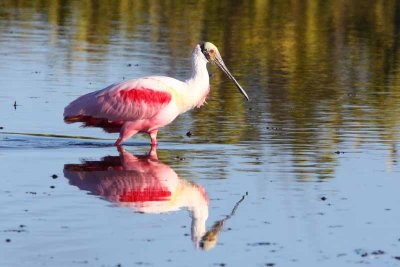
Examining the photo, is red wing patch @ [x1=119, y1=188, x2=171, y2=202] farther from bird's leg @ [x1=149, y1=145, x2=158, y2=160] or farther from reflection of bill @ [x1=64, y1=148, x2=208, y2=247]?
bird's leg @ [x1=149, y1=145, x2=158, y2=160]

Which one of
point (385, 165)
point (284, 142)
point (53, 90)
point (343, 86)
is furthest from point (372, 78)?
point (385, 165)

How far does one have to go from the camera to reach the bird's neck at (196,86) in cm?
1516

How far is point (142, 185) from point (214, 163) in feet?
5.29

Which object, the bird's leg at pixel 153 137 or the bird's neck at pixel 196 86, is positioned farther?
the bird's neck at pixel 196 86

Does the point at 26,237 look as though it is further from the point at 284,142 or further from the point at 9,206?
the point at 284,142

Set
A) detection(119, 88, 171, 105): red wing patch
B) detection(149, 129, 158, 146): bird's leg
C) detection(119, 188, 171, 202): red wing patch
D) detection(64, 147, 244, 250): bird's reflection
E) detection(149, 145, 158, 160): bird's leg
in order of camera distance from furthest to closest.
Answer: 1. detection(149, 129, 158, 146): bird's leg
2. detection(119, 88, 171, 105): red wing patch
3. detection(149, 145, 158, 160): bird's leg
4. detection(119, 188, 171, 202): red wing patch
5. detection(64, 147, 244, 250): bird's reflection

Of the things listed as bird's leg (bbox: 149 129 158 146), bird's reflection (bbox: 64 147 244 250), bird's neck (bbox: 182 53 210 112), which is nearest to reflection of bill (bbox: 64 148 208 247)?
bird's reflection (bbox: 64 147 244 250)

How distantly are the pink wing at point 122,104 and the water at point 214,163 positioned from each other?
344 mm

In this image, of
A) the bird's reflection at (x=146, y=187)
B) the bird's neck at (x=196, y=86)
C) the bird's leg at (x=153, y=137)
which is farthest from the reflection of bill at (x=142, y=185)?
the bird's neck at (x=196, y=86)

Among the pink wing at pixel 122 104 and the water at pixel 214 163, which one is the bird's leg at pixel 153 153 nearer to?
the water at pixel 214 163

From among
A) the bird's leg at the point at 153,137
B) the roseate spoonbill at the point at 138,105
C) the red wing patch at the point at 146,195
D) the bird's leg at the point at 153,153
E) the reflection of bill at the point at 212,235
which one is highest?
the roseate spoonbill at the point at 138,105

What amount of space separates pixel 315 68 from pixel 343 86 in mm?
2832

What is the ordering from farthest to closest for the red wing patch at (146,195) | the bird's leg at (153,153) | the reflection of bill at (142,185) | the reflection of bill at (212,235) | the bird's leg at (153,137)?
Result: 1. the bird's leg at (153,137)
2. the bird's leg at (153,153)
3. the red wing patch at (146,195)
4. the reflection of bill at (142,185)
5. the reflection of bill at (212,235)

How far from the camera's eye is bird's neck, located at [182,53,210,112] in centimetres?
1516
